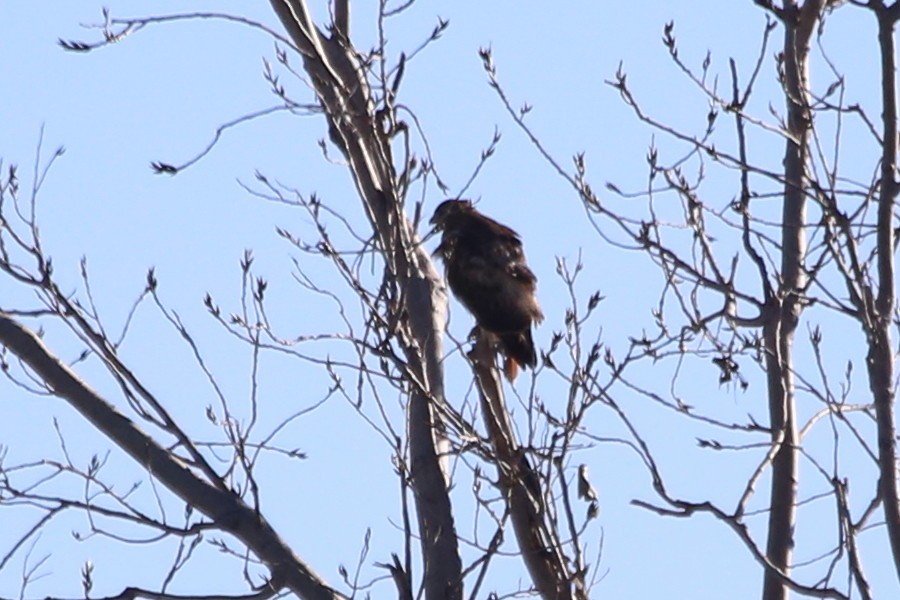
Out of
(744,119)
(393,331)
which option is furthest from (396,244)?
(744,119)

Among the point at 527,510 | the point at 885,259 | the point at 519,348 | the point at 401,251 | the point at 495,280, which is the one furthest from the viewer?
the point at 495,280

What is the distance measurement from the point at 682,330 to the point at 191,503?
1.66 metres

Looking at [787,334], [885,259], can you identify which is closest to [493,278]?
[787,334]

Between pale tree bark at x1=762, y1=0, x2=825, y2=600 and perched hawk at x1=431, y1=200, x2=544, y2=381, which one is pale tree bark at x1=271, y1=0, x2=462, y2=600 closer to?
pale tree bark at x1=762, y1=0, x2=825, y2=600

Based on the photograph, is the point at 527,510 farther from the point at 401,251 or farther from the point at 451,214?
the point at 451,214

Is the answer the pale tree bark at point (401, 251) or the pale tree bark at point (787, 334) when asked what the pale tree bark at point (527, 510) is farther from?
the pale tree bark at point (787, 334)

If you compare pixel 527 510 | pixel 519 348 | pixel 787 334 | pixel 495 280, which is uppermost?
pixel 495 280

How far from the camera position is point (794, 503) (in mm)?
5371

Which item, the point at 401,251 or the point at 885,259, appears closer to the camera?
the point at 885,259

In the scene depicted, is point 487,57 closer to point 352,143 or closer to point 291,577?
point 352,143

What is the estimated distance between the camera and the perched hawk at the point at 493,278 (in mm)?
7691

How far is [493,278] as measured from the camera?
26.0ft

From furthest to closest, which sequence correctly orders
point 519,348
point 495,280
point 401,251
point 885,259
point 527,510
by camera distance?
point 495,280
point 519,348
point 527,510
point 401,251
point 885,259

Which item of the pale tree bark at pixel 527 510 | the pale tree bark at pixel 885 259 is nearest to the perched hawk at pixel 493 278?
the pale tree bark at pixel 527 510
